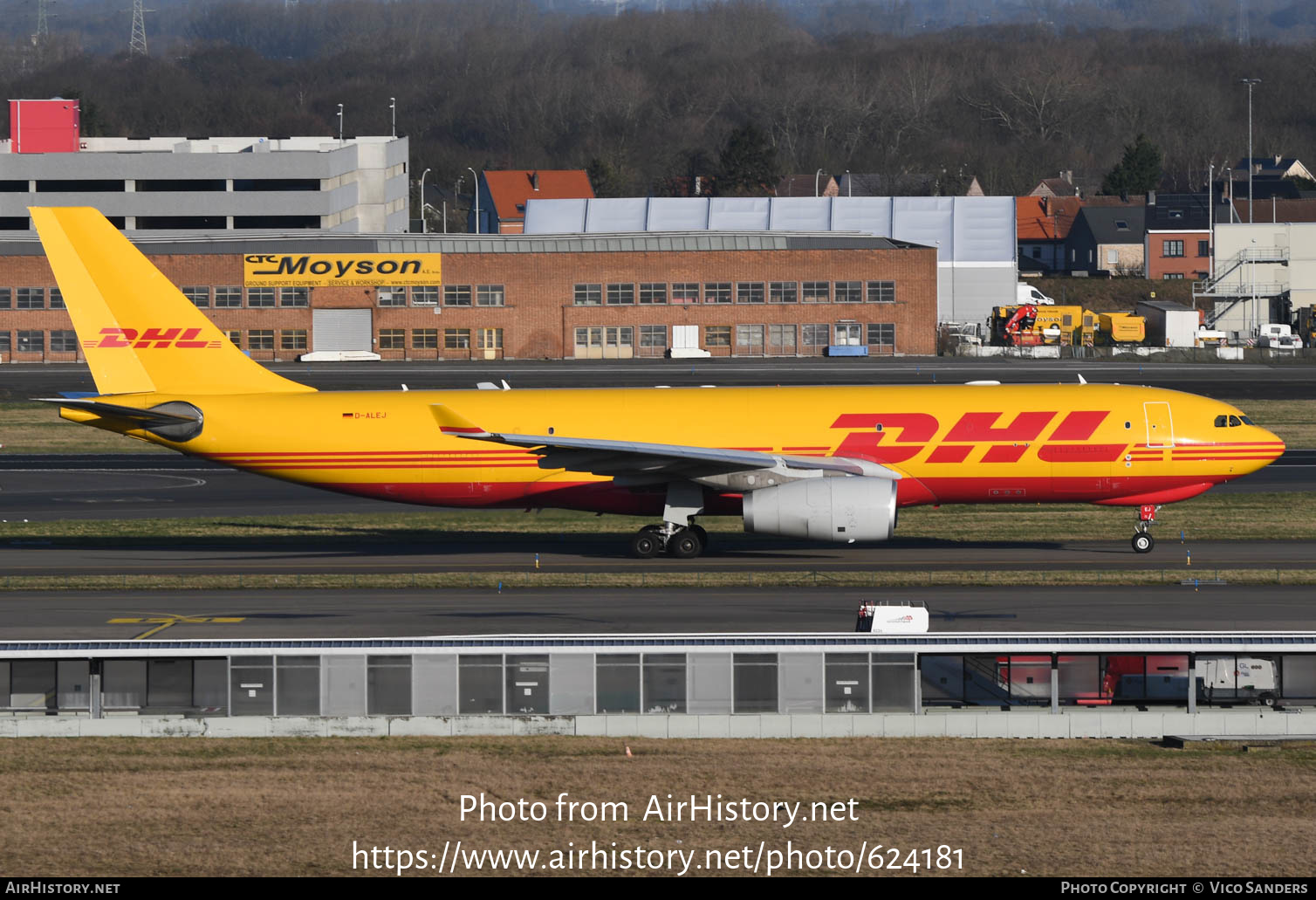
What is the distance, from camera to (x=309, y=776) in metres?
24.5

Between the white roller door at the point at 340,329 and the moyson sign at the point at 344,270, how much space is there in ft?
7.54

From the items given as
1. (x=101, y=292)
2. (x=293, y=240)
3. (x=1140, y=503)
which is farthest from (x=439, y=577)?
(x=293, y=240)

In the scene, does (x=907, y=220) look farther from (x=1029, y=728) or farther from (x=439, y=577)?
(x=1029, y=728)

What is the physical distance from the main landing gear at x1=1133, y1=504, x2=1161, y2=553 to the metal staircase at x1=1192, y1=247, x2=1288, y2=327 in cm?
10853

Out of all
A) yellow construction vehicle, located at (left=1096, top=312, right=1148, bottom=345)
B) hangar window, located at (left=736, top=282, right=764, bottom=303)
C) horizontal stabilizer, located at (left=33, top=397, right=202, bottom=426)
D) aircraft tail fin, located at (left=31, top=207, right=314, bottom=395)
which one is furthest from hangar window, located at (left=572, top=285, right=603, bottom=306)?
horizontal stabilizer, located at (left=33, top=397, right=202, bottom=426)

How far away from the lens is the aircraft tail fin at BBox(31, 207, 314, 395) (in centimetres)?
4591

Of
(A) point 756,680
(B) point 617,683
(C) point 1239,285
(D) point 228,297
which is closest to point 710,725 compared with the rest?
(A) point 756,680

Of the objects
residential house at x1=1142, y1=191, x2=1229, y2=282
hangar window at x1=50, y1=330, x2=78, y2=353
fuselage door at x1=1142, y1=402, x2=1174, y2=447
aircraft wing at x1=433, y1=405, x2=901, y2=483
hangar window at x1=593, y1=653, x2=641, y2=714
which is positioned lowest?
hangar window at x1=593, y1=653, x2=641, y2=714

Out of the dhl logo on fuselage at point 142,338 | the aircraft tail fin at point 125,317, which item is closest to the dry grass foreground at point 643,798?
the aircraft tail fin at point 125,317

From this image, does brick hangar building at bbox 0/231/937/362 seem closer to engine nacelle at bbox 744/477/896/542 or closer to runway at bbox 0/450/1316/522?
runway at bbox 0/450/1316/522

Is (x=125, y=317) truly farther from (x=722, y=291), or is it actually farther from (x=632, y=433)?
(x=722, y=291)

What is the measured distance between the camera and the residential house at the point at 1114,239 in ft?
609

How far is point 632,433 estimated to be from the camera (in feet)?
151

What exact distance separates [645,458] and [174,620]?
13.7m
